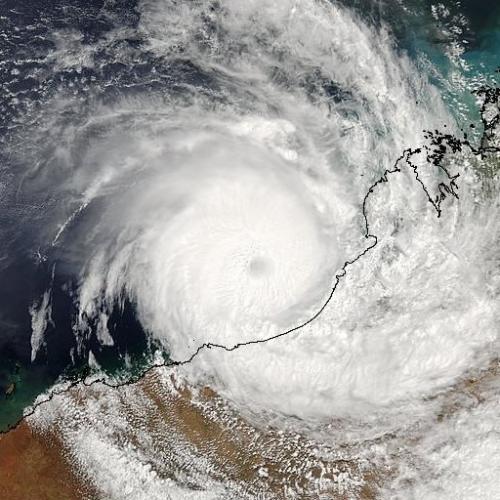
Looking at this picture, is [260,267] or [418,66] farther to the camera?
[418,66]

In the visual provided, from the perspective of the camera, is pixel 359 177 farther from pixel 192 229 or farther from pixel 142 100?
pixel 142 100

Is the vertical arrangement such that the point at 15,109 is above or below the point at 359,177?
below

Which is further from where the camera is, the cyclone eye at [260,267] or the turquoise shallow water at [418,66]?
the turquoise shallow water at [418,66]

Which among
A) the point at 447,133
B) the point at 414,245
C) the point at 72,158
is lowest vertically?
the point at 72,158

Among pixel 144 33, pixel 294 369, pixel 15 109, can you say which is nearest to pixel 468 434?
pixel 294 369

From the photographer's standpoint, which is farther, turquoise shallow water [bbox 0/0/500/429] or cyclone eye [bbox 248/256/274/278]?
turquoise shallow water [bbox 0/0/500/429]

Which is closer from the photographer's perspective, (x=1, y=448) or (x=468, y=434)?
(x=468, y=434)

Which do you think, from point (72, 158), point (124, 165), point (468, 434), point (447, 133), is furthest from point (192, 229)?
point (468, 434)

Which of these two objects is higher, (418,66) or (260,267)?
(418,66)

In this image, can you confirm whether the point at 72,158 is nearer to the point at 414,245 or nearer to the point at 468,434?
the point at 414,245
